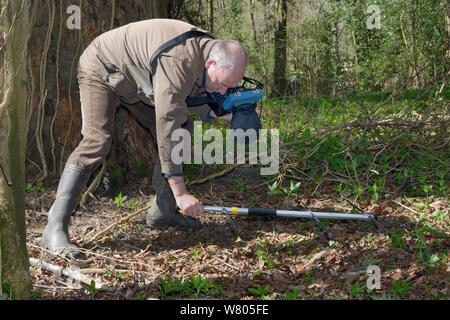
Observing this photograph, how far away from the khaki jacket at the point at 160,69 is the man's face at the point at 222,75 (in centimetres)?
6

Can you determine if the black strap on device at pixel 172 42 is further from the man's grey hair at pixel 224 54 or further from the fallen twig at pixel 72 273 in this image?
the fallen twig at pixel 72 273

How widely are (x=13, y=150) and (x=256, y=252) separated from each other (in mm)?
1655

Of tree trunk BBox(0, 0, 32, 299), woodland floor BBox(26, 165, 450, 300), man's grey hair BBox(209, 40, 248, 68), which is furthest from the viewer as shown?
man's grey hair BBox(209, 40, 248, 68)

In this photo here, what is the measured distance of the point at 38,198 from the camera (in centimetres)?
391

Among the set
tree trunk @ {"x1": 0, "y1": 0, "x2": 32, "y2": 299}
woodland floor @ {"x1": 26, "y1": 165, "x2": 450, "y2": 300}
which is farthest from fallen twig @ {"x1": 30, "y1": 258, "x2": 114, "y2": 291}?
tree trunk @ {"x1": 0, "y1": 0, "x2": 32, "y2": 299}

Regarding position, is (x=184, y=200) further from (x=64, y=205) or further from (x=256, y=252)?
(x=64, y=205)

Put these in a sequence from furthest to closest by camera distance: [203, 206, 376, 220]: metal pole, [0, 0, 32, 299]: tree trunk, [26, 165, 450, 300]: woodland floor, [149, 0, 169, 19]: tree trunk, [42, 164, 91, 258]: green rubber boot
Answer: [149, 0, 169, 19]: tree trunk < [203, 206, 376, 220]: metal pole < [42, 164, 91, 258]: green rubber boot < [26, 165, 450, 300]: woodland floor < [0, 0, 32, 299]: tree trunk

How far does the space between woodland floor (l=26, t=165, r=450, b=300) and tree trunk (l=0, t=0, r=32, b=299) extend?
231 millimetres

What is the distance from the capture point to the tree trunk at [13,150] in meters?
2.24

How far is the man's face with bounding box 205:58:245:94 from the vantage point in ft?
8.90

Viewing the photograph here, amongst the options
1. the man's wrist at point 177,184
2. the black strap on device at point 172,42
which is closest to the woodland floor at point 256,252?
the man's wrist at point 177,184

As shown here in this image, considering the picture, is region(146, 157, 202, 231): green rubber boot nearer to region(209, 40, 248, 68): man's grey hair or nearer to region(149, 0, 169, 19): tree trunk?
region(209, 40, 248, 68): man's grey hair

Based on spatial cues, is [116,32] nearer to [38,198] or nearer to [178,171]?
[178,171]

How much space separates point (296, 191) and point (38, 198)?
2218 millimetres
